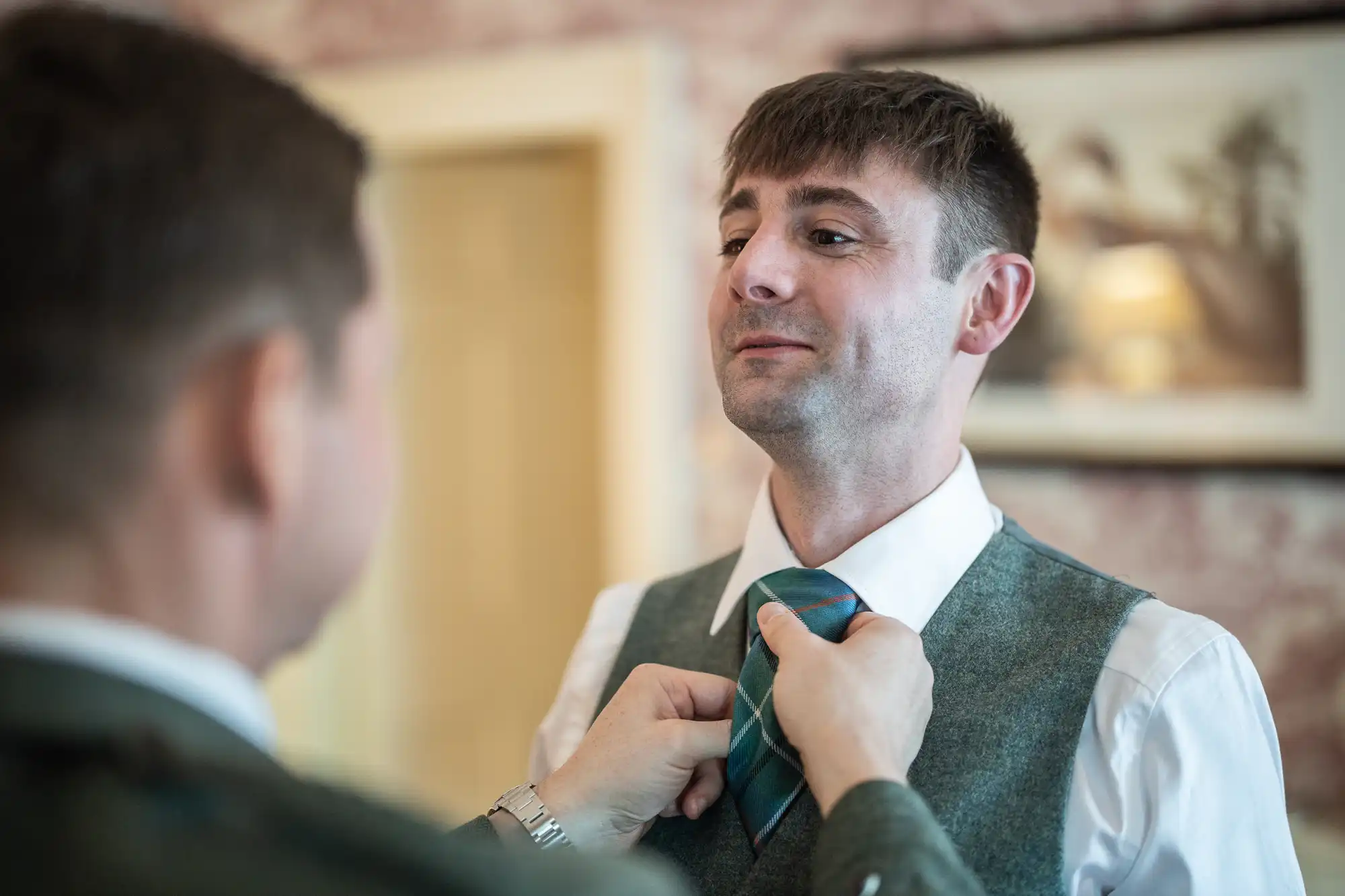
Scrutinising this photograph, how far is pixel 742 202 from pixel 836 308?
7.2 inches

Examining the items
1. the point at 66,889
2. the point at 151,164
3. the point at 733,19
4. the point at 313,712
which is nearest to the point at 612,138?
the point at 733,19

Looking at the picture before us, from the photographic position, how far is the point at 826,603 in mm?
1124

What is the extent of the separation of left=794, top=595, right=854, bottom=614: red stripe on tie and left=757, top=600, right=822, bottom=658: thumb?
2 centimetres

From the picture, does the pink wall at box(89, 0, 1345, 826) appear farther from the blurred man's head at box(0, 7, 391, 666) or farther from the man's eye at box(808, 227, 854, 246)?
the blurred man's head at box(0, 7, 391, 666)

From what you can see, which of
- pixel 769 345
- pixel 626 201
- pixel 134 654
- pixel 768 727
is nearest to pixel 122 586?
pixel 134 654

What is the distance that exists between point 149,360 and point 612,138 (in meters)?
2.31

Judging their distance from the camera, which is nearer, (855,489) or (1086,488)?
(855,489)

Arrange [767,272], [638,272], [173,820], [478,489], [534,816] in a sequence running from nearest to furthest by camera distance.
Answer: [173,820] → [534,816] → [767,272] → [638,272] → [478,489]

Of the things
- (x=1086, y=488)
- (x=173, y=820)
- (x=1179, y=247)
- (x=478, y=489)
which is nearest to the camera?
(x=173, y=820)

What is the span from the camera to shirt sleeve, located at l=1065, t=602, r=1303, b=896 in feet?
3.18

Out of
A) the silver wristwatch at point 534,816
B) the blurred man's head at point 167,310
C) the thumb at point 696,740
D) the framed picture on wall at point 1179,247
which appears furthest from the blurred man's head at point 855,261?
the framed picture on wall at point 1179,247

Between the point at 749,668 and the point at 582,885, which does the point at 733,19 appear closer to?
the point at 749,668

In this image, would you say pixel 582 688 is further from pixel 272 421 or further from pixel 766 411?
pixel 272 421

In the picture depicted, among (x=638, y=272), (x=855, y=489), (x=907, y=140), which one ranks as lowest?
(x=855, y=489)
